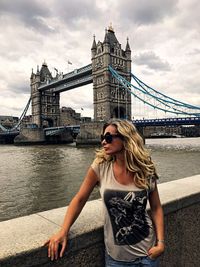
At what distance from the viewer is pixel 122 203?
1.56 meters

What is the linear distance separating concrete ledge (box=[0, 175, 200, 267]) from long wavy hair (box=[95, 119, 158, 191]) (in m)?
0.39

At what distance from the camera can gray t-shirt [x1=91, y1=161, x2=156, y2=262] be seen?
1.56 metres

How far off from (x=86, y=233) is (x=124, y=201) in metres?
0.31

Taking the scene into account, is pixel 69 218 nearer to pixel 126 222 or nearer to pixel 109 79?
pixel 126 222

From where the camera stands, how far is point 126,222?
1.56m

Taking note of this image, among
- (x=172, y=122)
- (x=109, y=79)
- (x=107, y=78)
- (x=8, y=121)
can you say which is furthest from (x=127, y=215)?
(x=8, y=121)

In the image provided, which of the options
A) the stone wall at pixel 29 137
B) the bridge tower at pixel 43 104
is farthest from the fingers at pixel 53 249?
the bridge tower at pixel 43 104

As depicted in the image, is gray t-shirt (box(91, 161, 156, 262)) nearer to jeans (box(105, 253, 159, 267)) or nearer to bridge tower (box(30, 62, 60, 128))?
jeans (box(105, 253, 159, 267))

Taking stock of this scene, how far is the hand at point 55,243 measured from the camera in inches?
57.2

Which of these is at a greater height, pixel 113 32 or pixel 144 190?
pixel 113 32

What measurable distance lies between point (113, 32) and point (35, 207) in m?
59.5

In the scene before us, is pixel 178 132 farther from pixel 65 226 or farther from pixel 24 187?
pixel 65 226

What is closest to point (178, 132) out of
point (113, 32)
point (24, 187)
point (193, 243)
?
point (113, 32)

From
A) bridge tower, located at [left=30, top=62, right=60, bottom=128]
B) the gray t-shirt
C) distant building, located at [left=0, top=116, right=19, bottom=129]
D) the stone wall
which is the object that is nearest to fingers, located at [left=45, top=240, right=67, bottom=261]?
the gray t-shirt
